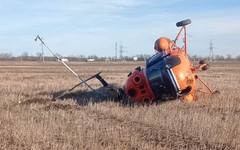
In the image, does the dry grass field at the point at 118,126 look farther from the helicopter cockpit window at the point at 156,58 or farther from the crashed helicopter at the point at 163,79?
the helicopter cockpit window at the point at 156,58

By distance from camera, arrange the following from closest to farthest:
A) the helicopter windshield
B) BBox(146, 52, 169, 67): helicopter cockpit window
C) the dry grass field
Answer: the dry grass field → the helicopter windshield → BBox(146, 52, 169, 67): helicopter cockpit window

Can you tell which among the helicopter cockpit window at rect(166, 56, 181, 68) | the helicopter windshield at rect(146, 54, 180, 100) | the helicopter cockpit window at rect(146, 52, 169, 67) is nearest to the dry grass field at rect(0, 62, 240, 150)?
the helicopter windshield at rect(146, 54, 180, 100)

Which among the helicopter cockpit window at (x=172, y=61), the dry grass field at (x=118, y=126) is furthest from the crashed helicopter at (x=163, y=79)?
the dry grass field at (x=118, y=126)

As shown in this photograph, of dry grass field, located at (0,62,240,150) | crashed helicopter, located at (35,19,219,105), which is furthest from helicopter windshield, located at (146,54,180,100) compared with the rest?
dry grass field, located at (0,62,240,150)

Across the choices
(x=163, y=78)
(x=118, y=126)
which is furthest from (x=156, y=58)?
(x=118, y=126)

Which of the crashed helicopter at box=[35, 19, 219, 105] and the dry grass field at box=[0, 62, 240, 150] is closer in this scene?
the dry grass field at box=[0, 62, 240, 150]

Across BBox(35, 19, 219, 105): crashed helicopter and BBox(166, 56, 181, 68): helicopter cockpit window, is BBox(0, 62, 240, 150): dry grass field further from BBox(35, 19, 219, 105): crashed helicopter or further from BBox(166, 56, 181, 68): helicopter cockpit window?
BBox(166, 56, 181, 68): helicopter cockpit window

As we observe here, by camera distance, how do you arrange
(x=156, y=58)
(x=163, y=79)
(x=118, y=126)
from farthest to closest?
(x=156, y=58) → (x=163, y=79) → (x=118, y=126)

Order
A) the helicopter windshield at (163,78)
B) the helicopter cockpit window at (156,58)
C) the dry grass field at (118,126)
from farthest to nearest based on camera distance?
the helicopter cockpit window at (156,58), the helicopter windshield at (163,78), the dry grass field at (118,126)

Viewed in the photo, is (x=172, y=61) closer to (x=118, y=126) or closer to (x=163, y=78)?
(x=163, y=78)

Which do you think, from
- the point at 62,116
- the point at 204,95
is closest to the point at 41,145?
the point at 62,116

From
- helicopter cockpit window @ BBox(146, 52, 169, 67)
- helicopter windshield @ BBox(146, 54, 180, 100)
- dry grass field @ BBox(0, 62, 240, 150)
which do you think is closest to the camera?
dry grass field @ BBox(0, 62, 240, 150)

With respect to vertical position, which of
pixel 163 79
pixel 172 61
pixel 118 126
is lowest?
pixel 118 126

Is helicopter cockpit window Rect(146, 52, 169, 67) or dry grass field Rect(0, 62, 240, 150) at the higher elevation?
helicopter cockpit window Rect(146, 52, 169, 67)
